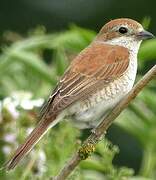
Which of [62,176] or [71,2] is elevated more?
[71,2]

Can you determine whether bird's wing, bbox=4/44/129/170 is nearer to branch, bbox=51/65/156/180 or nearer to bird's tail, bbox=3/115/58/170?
bird's tail, bbox=3/115/58/170

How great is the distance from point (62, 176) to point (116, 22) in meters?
1.81

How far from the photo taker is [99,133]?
13.3 feet

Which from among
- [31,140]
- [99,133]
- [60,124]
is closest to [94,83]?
[60,124]

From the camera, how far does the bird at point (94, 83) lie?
473 centimetres

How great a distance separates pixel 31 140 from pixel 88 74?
0.72 m

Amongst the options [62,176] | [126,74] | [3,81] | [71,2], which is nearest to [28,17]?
[71,2]

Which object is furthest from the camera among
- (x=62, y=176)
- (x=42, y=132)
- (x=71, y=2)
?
(x=71, y=2)

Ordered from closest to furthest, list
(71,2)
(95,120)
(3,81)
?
(95,120)
(3,81)
(71,2)

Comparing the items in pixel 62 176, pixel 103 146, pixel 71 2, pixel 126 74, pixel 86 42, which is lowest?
pixel 62 176

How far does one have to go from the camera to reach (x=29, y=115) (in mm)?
4980

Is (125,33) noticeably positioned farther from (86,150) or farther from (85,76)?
(86,150)

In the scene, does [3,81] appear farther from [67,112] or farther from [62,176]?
[62,176]

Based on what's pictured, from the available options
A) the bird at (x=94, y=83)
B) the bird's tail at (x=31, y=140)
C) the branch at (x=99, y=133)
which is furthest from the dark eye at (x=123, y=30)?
the branch at (x=99, y=133)
